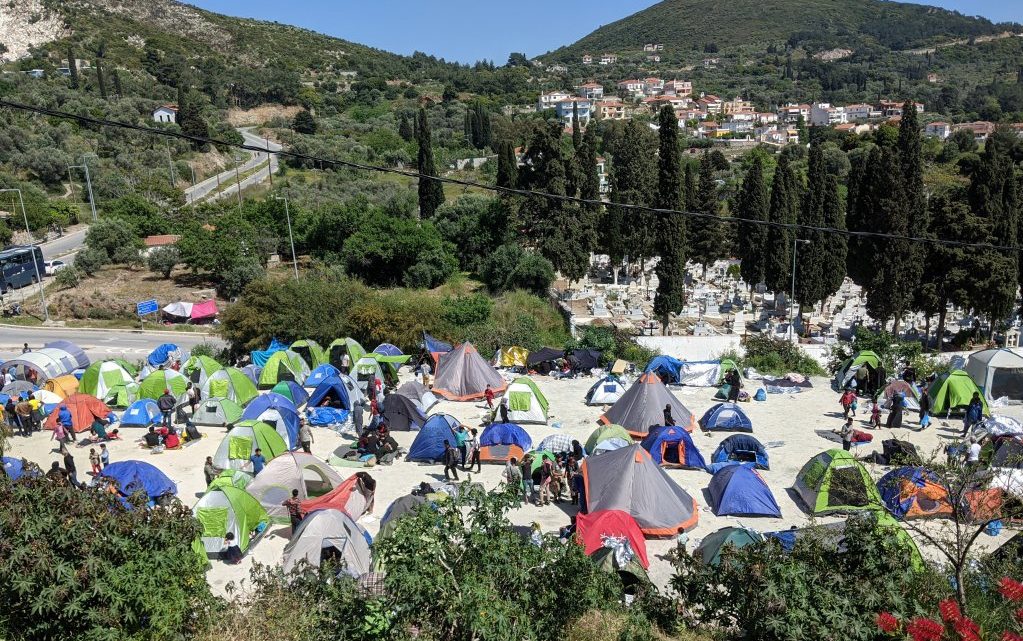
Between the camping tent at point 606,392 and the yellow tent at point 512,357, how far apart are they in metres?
4.15

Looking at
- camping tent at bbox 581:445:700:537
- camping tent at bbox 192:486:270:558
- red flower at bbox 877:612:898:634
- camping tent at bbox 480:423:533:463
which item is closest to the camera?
red flower at bbox 877:612:898:634

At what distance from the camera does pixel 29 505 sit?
684 cm

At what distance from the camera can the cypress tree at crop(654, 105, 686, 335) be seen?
1166 inches

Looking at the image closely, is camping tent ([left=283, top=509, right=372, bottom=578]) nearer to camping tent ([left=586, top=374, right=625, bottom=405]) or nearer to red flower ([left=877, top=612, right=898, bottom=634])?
red flower ([left=877, top=612, right=898, bottom=634])

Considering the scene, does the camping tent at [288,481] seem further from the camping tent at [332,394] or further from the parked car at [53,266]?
the parked car at [53,266]

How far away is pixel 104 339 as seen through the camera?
30469mm

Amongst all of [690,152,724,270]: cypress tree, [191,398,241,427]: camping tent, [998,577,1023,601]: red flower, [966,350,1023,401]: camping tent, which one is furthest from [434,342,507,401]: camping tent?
[690,152,724,270]: cypress tree

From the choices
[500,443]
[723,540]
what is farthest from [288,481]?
[723,540]

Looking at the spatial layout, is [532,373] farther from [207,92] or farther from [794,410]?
[207,92]

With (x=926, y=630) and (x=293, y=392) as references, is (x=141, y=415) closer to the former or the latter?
(x=293, y=392)

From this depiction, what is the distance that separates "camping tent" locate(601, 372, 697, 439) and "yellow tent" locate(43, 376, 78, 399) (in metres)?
14.4

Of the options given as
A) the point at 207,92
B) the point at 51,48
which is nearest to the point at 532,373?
the point at 207,92

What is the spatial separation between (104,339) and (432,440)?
21243 mm

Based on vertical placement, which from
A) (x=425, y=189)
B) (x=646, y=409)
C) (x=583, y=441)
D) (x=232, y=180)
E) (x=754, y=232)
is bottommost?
(x=583, y=441)
